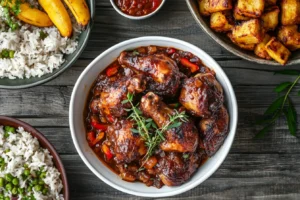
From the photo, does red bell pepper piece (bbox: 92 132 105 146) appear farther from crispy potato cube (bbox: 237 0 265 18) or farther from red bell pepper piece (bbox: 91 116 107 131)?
crispy potato cube (bbox: 237 0 265 18)

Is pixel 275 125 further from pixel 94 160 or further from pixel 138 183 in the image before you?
pixel 94 160

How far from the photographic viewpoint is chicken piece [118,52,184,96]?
3.47 meters

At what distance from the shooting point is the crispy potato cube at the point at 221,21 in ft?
12.0

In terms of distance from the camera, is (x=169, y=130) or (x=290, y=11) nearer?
(x=169, y=130)

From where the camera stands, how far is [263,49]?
369cm

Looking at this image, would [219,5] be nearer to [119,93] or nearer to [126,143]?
[119,93]

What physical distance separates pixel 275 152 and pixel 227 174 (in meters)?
0.48

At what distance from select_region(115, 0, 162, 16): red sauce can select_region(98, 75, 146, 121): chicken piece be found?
0.69 m

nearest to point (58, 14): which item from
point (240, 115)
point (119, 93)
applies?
point (119, 93)

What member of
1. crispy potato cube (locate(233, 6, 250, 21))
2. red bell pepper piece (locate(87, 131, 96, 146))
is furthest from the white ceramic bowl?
crispy potato cube (locate(233, 6, 250, 21))

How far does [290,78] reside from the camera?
4.27 meters

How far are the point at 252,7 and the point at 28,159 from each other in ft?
7.24

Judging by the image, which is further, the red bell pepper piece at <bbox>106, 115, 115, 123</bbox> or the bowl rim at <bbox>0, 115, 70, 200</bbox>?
the bowl rim at <bbox>0, 115, 70, 200</bbox>

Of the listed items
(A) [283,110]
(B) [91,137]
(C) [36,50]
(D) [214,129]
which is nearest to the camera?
(D) [214,129]
